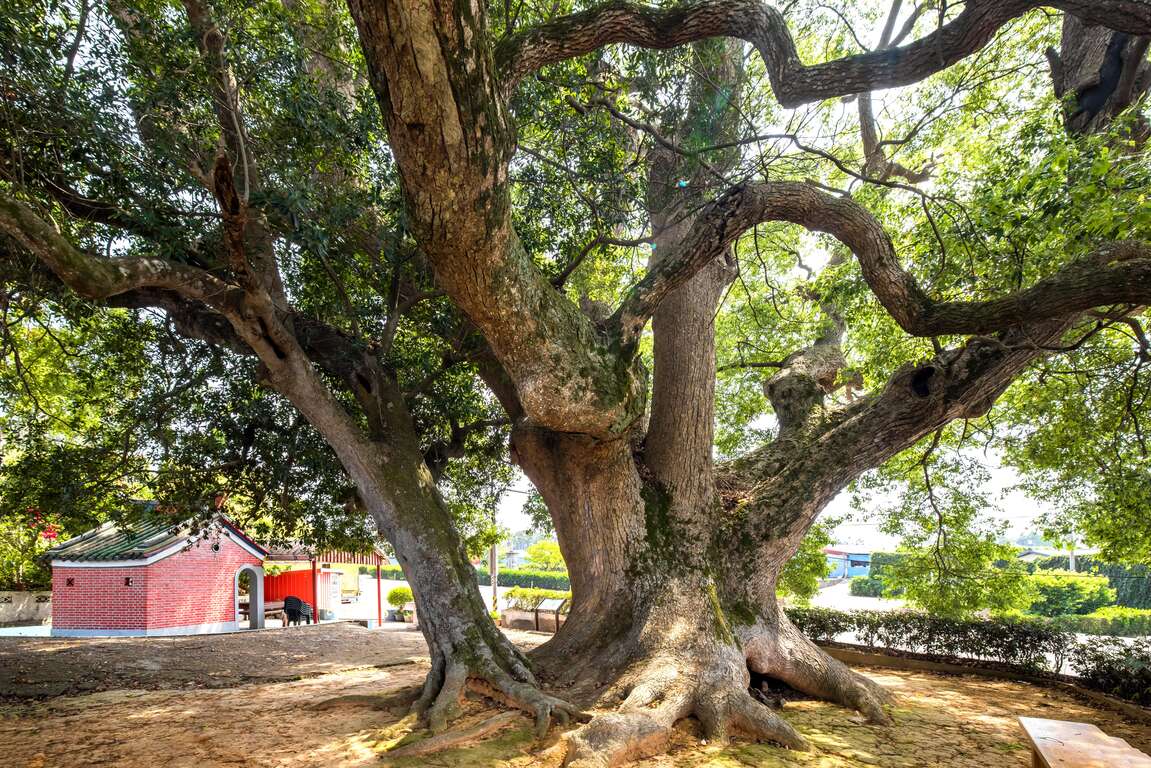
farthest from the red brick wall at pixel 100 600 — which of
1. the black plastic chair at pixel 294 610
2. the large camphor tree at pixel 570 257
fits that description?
the large camphor tree at pixel 570 257

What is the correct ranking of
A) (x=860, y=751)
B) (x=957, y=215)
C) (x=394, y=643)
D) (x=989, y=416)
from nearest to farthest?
(x=860, y=751), (x=957, y=215), (x=989, y=416), (x=394, y=643)

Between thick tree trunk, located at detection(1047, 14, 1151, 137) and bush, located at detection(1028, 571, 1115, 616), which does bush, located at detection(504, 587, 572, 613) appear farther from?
bush, located at detection(1028, 571, 1115, 616)

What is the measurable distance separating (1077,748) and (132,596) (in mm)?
17875

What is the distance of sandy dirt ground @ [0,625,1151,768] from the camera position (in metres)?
4.61

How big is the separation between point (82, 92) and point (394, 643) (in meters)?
10.6

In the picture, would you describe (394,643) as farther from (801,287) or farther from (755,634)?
(801,287)

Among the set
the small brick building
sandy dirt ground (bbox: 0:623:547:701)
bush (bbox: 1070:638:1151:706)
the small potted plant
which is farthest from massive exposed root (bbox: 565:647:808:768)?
the small potted plant

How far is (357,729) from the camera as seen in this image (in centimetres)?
520

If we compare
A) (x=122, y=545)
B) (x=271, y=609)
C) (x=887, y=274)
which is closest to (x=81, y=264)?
(x=887, y=274)

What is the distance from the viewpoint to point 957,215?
298 inches

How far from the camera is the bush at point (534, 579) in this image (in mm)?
37000

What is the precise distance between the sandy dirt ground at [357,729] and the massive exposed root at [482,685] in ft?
0.53

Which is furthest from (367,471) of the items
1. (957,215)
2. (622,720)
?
(957,215)

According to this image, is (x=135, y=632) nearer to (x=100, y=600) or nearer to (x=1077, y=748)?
(x=100, y=600)
